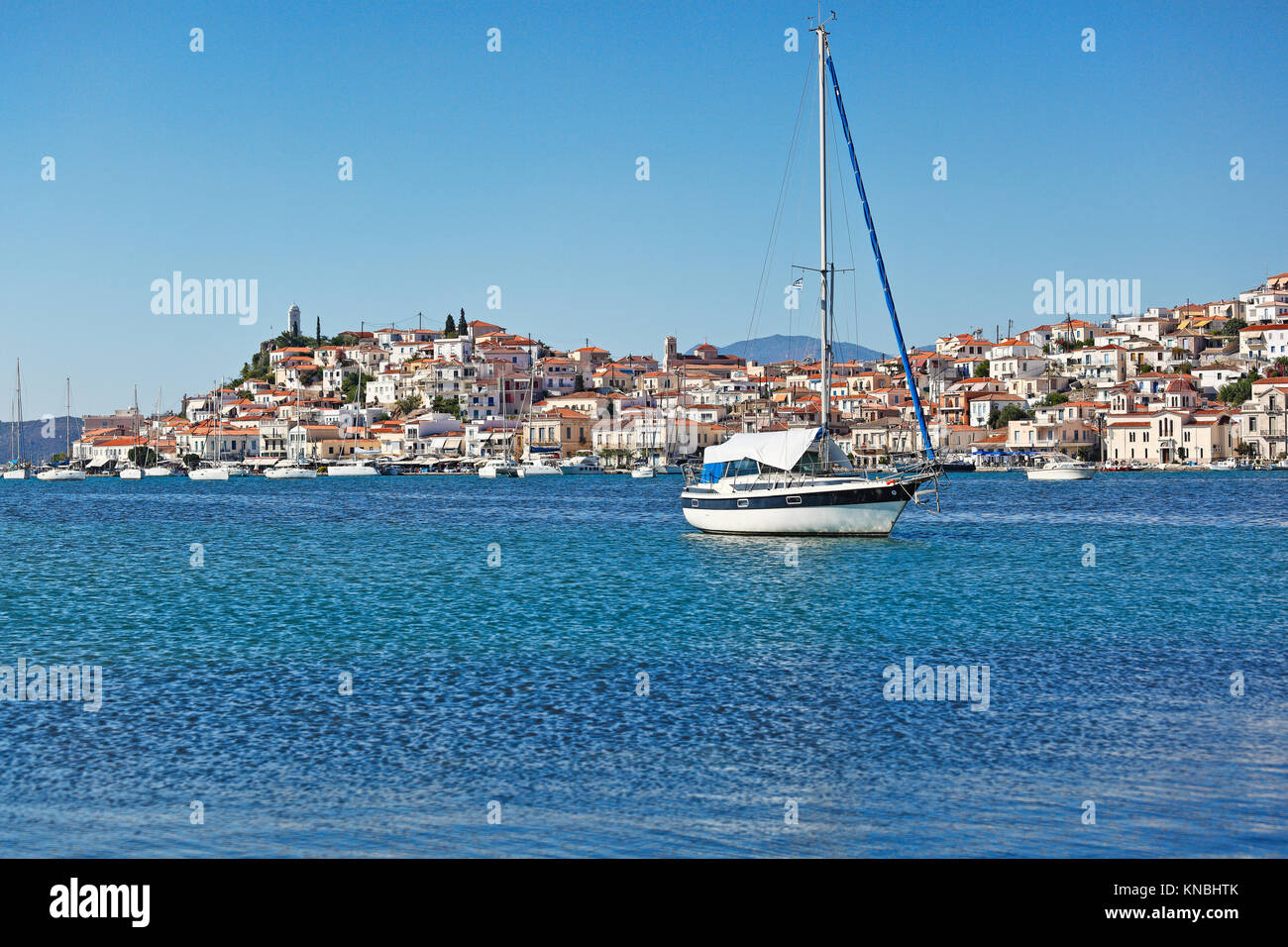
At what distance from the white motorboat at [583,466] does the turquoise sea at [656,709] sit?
330 ft

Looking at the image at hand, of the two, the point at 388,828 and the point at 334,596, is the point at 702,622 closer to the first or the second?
the point at 334,596

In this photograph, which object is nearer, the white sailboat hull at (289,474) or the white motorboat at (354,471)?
the white sailboat hull at (289,474)

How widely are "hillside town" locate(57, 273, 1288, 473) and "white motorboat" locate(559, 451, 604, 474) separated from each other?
1.59 m

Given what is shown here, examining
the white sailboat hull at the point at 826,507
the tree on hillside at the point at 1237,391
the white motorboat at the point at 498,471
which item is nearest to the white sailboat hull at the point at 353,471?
the white motorboat at the point at 498,471

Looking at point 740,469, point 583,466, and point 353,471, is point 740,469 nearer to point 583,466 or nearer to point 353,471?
point 583,466

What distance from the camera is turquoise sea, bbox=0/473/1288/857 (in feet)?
29.9

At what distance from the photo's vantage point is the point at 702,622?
68.7ft

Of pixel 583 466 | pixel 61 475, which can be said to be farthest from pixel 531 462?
pixel 61 475

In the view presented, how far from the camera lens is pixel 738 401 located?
157 metres

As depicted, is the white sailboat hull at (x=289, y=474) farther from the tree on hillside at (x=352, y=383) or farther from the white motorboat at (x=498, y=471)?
the tree on hillside at (x=352, y=383)

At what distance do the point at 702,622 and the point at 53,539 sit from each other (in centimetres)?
3438

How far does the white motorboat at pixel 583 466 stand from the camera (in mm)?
134750

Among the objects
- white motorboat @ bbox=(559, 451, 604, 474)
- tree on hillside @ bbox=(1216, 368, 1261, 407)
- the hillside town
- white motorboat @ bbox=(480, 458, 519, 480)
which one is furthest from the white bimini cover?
tree on hillside @ bbox=(1216, 368, 1261, 407)
